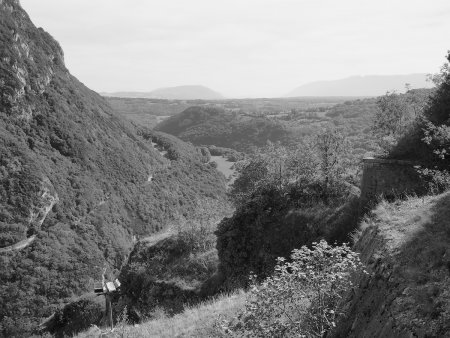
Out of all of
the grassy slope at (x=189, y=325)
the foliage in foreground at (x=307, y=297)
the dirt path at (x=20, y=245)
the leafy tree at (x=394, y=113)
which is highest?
the leafy tree at (x=394, y=113)

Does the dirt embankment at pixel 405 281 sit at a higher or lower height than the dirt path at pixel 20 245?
higher

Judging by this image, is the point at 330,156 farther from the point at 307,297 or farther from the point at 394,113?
the point at 307,297

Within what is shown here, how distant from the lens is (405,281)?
656cm

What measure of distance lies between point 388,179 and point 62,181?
105466 mm

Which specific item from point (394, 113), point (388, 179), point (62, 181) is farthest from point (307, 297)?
point (62, 181)

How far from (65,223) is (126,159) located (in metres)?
33.7

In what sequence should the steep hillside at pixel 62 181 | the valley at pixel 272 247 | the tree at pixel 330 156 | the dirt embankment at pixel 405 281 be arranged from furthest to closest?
the steep hillside at pixel 62 181, the tree at pixel 330 156, the valley at pixel 272 247, the dirt embankment at pixel 405 281

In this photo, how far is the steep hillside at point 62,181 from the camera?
81750 mm

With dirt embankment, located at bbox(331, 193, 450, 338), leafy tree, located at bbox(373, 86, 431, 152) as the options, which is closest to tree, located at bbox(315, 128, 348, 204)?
leafy tree, located at bbox(373, 86, 431, 152)

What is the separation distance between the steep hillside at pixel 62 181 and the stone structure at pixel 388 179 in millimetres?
54776

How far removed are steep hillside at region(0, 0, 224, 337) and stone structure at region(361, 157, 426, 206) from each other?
5478 cm

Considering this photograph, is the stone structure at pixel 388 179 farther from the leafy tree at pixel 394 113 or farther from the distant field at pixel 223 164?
the distant field at pixel 223 164

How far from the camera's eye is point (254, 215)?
76.5ft

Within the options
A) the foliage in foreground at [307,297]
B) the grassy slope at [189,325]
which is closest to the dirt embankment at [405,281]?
the foliage in foreground at [307,297]
